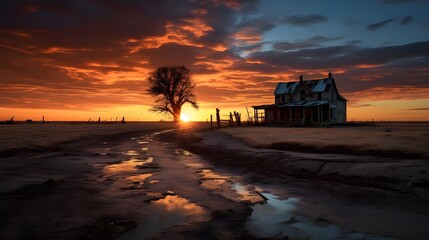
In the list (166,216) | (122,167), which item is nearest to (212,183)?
(166,216)

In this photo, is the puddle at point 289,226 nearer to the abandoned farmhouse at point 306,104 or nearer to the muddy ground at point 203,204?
the muddy ground at point 203,204

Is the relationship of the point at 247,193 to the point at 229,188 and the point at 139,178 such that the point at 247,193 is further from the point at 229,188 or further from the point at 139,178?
the point at 139,178

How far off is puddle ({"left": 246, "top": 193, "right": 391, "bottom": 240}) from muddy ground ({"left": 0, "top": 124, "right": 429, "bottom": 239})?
2 cm

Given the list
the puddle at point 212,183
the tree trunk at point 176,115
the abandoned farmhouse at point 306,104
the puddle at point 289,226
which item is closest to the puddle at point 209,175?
the puddle at point 212,183

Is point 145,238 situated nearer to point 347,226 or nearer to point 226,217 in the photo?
point 226,217

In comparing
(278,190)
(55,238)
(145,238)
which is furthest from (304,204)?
(55,238)

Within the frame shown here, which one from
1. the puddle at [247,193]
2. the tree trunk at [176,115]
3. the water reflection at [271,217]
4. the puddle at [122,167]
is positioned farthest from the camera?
the tree trunk at [176,115]

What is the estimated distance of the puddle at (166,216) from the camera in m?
5.44

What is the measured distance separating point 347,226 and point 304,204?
1630 millimetres

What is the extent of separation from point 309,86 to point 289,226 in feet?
Result: 154

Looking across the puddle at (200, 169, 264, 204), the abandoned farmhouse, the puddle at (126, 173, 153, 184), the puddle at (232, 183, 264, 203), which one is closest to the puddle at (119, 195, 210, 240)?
the puddle at (200, 169, 264, 204)

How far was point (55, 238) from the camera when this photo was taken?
4.88m

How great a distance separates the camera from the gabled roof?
4808 centimetres

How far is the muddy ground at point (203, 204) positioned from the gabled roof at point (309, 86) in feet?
127
